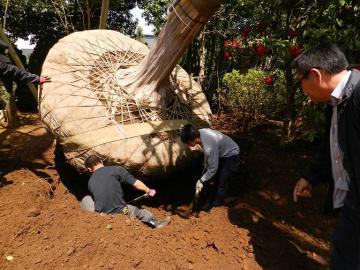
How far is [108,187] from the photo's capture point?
12.5ft

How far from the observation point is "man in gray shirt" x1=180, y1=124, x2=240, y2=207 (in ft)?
12.9

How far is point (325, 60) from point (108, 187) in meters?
2.53

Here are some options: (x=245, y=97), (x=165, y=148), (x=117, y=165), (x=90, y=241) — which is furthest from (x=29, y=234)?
(x=245, y=97)

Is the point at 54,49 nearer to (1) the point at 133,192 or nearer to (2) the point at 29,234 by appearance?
(1) the point at 133,192

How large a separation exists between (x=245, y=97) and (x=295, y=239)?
12.4ft

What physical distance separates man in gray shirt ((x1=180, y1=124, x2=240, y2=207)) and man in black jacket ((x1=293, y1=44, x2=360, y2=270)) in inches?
70.3

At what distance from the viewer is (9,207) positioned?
3869 mm

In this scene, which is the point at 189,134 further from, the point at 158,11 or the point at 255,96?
the point at 158,11

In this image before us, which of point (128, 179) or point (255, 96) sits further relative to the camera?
point (255, 96)

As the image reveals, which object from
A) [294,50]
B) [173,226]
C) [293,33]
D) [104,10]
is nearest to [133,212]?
[173,226]

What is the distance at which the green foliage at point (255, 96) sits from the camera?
6442mm

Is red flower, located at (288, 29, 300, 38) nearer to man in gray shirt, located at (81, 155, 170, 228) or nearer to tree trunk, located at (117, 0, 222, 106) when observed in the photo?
tree trunk, located at (117, 0, 222, 106)

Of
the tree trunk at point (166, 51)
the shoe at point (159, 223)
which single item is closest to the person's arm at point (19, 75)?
the tree trunk at point (166, 51)

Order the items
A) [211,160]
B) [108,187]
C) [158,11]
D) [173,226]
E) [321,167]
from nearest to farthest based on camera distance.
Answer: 1. [321,167]
2. [173,226]
3. [108,187]
4. [211,160]
5. [158,11]
